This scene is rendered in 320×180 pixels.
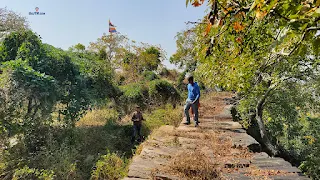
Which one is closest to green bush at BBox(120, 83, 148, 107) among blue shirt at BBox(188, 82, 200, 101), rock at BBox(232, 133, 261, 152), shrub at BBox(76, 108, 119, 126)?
shrub at BBox(76, 108, 119, 126)

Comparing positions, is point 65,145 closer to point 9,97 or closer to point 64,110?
point 64,110

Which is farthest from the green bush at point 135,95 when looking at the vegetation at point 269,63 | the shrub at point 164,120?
the vegetation at point 269,63

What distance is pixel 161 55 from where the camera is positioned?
26.1m

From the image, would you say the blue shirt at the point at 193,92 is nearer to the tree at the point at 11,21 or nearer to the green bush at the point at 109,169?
the green bush at the point at 109,169

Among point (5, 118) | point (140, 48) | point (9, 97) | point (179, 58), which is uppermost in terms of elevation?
point (140, 48)

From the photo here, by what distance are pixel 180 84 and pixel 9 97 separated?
47.2 feet

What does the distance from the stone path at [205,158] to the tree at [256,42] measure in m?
1.04

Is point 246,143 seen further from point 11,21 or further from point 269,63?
point 11,21

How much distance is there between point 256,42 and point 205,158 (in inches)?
74.2

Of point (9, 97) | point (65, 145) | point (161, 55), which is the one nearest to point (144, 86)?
point (65, 145)

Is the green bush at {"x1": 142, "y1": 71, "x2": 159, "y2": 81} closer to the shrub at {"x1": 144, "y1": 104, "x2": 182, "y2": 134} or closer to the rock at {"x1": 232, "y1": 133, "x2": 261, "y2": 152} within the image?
the shrub at {"x1": 144, "y1": 104, "x2": 182, "y2": 134}

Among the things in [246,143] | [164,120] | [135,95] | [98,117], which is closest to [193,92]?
[246,143]

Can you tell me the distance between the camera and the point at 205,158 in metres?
3.83

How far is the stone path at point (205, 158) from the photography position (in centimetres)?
336
